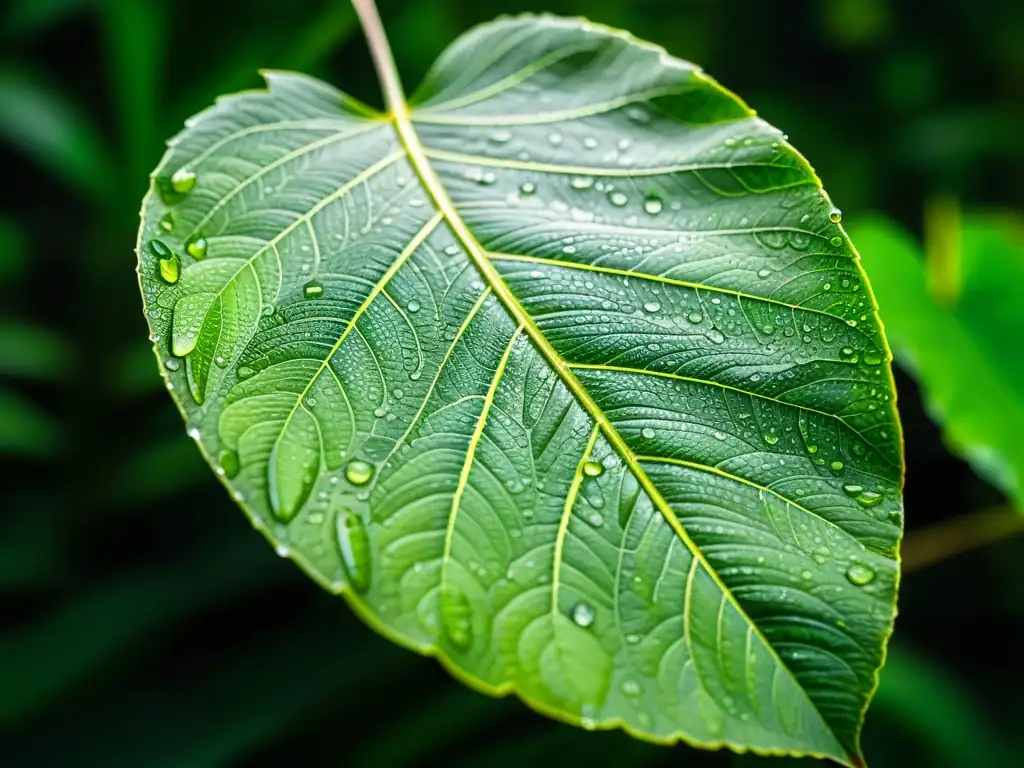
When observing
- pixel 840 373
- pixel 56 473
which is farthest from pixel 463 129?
pixel 56 473

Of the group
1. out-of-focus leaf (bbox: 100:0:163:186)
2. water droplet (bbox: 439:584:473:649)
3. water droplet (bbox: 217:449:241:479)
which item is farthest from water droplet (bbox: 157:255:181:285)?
out-of-focus leaf (bbox: 100:0:163:186)

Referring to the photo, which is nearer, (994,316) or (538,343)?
(538,343)

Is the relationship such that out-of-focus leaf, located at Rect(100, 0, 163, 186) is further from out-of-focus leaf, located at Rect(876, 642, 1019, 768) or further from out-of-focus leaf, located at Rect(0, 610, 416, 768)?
out-of-focus leaf, located at Rect(876, 642, 1019, 768)

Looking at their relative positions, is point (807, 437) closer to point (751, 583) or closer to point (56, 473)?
point (751, 583)

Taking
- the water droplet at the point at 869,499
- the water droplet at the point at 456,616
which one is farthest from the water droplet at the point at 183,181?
the water droplet at the point at 869,499

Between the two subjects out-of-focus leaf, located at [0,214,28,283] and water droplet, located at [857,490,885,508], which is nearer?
water droplet, located at [857,490,885,508]

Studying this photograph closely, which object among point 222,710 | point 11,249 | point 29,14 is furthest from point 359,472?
point 29,14
